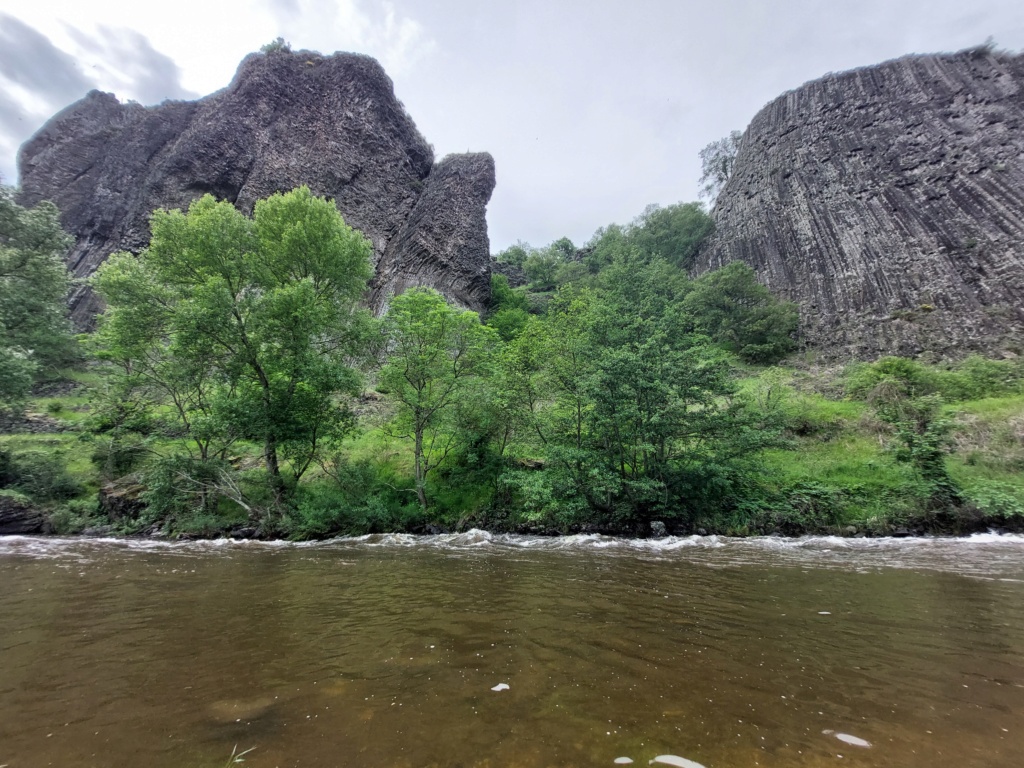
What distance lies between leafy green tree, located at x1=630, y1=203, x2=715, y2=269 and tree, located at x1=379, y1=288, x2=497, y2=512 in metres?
37.2

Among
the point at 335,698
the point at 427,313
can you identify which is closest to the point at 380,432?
the point at 427,313

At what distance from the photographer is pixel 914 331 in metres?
29.1

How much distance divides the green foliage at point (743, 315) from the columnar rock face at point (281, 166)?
20.0m

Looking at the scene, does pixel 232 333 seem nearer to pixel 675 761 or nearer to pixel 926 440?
pixel 675 761

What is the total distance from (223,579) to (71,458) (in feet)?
59.8

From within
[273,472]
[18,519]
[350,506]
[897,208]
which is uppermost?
[897,208]

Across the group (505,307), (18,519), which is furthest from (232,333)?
(505,307)

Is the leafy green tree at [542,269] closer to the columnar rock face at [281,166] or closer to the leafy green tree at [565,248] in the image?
the leafy green tree at [565,248]

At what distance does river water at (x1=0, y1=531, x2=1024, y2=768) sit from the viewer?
2824mm

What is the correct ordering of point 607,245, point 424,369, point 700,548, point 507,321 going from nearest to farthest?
1. point 700,548
2. point 424,369
3. point 507,321
4. point 607,245

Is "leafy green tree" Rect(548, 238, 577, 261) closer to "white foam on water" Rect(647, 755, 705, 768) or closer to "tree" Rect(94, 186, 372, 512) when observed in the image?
Result: "tree" Rect(94, 186, 372, 512)

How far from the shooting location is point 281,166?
3822 cm

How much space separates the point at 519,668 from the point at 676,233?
54.5m

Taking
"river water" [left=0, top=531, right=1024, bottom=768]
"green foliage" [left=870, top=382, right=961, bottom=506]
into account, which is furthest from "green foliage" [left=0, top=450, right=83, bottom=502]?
"green foliage" [left=870, top=382, right=961, bottom=506]
